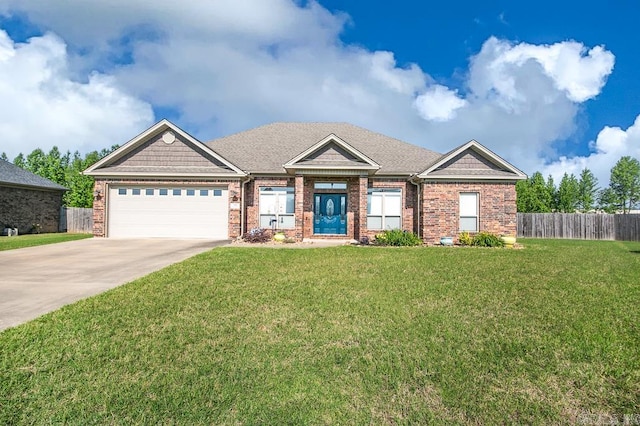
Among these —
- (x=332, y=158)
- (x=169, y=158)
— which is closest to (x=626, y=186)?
(x=332, y=158)

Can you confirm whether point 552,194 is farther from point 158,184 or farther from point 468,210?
point 158,184

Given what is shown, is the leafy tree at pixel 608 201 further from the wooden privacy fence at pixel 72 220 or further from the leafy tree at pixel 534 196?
the wooden privacy fence at pixel 72 220

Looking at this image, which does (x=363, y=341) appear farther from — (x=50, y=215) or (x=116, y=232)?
(x=50, y=215)

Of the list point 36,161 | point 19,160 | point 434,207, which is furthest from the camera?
point 19,160

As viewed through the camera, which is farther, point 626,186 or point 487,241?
point 626,186

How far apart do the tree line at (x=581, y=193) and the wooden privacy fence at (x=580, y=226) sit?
889 cm

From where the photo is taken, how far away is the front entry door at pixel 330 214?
55.7 feet

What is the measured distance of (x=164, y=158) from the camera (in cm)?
1623

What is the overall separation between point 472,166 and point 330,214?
22.8 ft

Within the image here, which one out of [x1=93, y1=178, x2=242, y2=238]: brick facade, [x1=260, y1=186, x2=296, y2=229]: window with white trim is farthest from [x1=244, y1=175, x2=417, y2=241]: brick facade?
[x1=93, y1=178, x2=242, y2=238]: brick facade

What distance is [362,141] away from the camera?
20.3 meters

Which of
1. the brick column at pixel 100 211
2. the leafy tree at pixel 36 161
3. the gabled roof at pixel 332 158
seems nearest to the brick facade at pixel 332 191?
the gabled roof at pixel 332 158

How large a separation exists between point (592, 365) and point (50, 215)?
27070 mm

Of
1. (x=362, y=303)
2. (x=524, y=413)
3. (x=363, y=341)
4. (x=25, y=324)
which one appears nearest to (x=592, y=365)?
(x=524, y=413)
